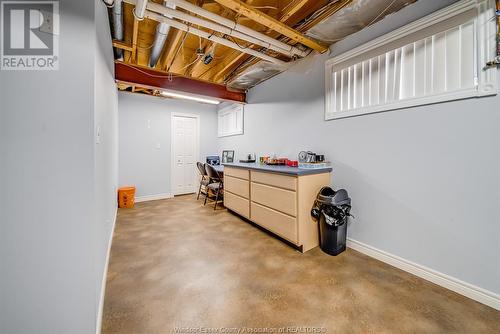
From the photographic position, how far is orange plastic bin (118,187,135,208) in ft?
13.1

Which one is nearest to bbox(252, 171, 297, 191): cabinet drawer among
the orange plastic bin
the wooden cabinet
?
the wooden cabinet

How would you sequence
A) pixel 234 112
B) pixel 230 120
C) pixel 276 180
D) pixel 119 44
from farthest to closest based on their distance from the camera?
1. pixel 230 120
2. pixel 234 112
3. pixel 119 44
4. pixel 276 180

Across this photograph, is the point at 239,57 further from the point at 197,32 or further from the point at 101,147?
the point at 101,147

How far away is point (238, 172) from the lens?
130 inches

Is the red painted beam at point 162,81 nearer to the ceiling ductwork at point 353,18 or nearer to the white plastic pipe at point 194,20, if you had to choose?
the white plastic pipe at point 194,20

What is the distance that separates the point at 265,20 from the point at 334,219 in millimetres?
2233

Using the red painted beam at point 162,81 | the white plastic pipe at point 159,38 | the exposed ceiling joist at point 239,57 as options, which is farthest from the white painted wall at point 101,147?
the exposed ceiling joist at point 239,57

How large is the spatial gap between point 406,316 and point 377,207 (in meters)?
1.02

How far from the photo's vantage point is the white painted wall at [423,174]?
1.52 m

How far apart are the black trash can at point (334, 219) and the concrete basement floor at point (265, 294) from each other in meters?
0.13

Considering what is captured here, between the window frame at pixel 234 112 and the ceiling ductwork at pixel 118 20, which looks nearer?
the ceiling ductwork at pixel 118 20

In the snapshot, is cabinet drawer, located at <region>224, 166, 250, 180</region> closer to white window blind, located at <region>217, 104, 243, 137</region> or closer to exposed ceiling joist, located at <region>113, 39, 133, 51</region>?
white window blind, located at <region>217, 104, 243, 137</region>

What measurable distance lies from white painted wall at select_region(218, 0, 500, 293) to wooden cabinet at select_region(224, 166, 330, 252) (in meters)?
0.46

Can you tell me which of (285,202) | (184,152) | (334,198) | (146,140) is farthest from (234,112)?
(334,198)
